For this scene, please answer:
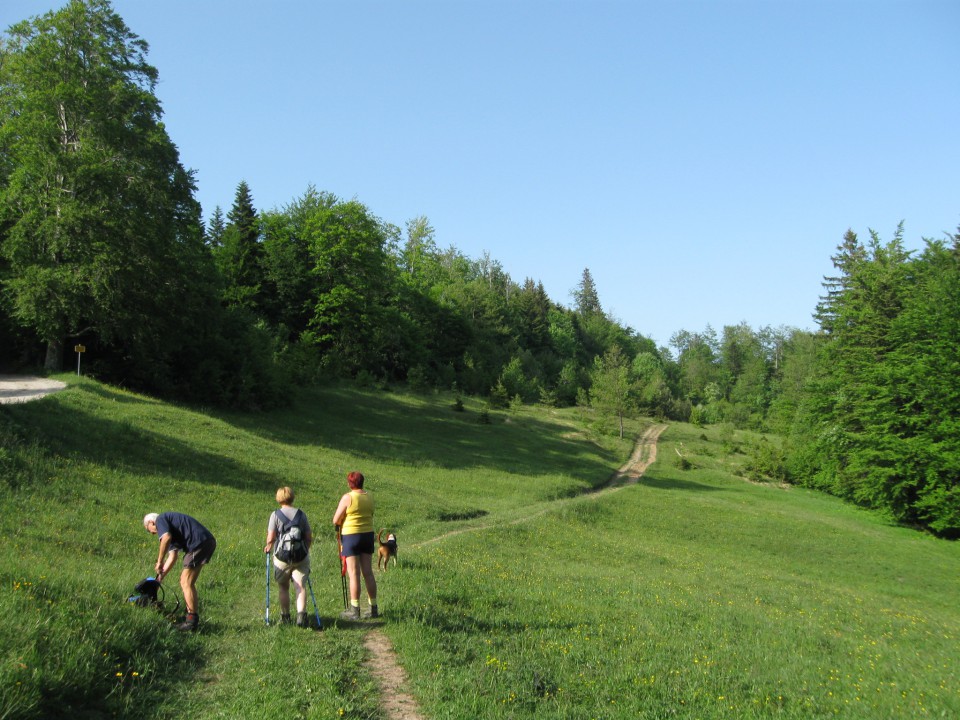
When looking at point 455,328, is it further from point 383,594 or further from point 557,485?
point 383,594

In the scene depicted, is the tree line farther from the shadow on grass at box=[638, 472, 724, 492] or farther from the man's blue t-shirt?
the man's blue t-shirt

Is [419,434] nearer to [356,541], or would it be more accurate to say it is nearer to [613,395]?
[613,395]

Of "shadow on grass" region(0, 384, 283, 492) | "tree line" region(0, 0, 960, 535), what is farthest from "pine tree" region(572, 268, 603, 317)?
"shadow on grass" region(0, 384, 283, 492)

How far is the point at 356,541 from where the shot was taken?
998cm

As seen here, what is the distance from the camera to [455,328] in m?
86.7

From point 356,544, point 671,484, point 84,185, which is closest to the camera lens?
point 356,544

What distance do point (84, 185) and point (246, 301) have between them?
81.5ft

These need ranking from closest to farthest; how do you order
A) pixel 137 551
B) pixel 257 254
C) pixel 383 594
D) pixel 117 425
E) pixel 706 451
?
1. pixel 383 594
2. pixel 137 551
3. pixel 117 425
4. pixel 257 254
5. pixel 706 451

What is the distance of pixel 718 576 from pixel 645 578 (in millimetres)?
4073

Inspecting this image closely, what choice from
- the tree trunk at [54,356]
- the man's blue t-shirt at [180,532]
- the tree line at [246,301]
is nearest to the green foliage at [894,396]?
the tree line at [246,301]

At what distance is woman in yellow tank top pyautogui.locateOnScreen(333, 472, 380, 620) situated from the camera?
9898 millimetres

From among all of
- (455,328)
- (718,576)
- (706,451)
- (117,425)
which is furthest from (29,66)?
(706,451)

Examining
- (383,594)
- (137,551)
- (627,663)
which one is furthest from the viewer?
(137,551)

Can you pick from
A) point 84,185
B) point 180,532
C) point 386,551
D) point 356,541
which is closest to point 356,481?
point 356,541
